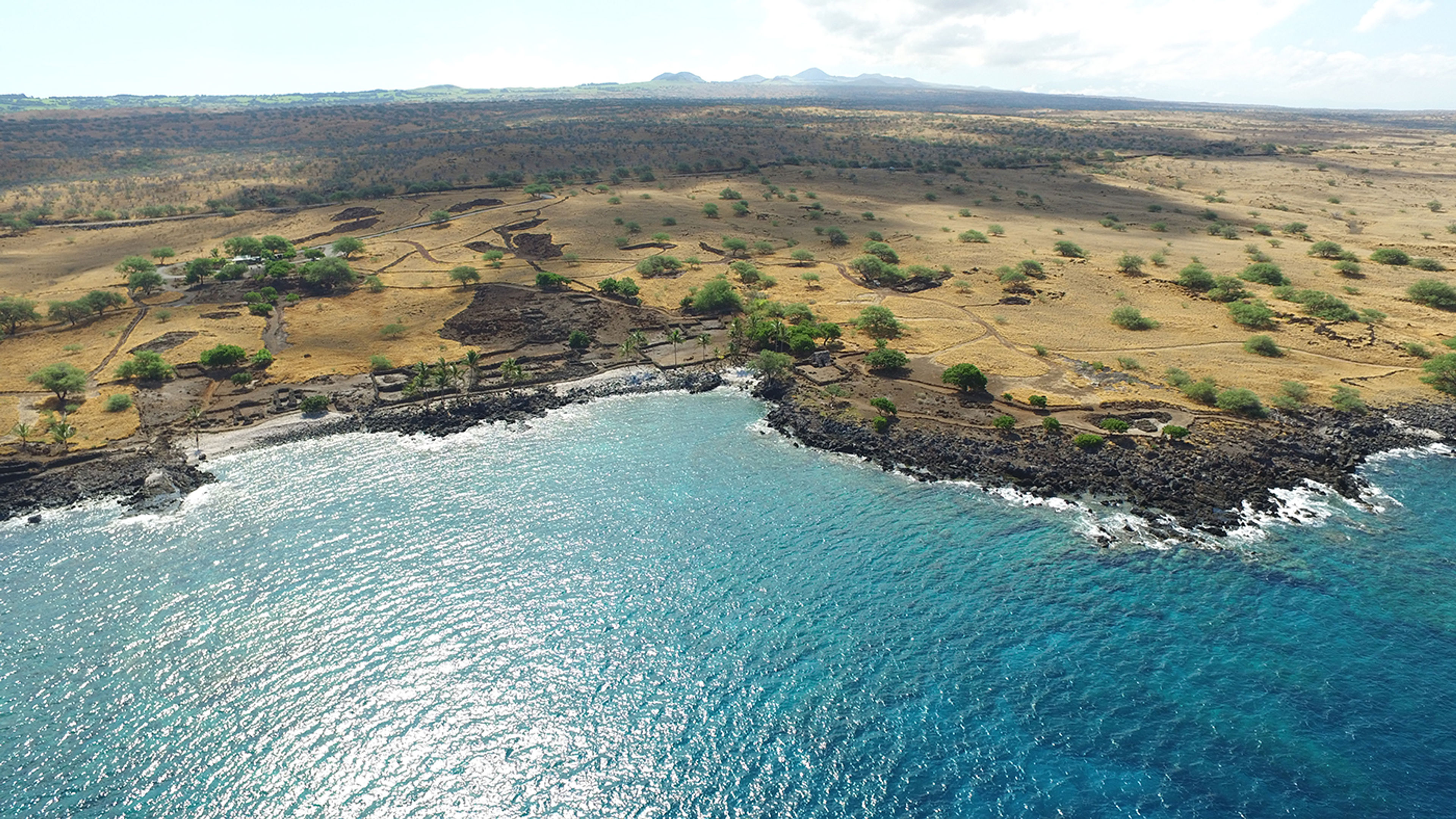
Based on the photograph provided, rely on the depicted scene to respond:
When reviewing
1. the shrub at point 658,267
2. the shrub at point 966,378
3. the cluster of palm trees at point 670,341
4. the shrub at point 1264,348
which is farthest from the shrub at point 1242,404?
the shrub at point 658,267

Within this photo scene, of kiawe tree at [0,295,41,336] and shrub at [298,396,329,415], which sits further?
kiawe tree at [0,295,41,336]

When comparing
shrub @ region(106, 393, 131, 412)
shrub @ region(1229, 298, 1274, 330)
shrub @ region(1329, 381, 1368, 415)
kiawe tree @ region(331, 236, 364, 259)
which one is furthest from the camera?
kiawe tree @ region(331, 236, 364, 259)

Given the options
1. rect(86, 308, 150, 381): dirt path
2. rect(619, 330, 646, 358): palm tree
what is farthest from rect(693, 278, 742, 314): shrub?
rect(86, 308, 150, 381): dirt path

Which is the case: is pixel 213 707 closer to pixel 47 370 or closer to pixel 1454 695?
pixel 47 370

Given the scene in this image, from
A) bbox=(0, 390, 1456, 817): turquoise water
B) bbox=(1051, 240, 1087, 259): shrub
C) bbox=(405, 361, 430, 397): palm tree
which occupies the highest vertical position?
bbox=(1051, 240, 1087, 259): shrub

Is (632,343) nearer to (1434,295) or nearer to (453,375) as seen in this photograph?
(453,375)

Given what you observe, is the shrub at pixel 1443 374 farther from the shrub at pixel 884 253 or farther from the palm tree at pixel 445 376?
the palm tree at pixel 445 376

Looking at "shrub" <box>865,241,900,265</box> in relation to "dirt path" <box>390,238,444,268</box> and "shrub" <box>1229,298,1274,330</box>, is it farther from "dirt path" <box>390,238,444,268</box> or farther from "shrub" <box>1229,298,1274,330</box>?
"dirt path" <box>390,238,444,268</box>
